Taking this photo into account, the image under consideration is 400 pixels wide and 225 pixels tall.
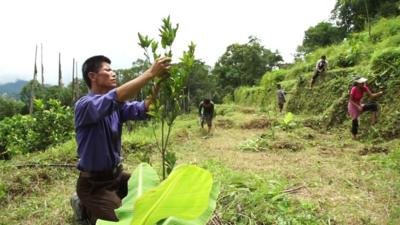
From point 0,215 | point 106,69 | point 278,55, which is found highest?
point 278,55

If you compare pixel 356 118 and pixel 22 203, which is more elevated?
pixel 356 118

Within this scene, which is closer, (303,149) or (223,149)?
(303,149)

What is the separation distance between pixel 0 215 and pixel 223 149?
5078mm

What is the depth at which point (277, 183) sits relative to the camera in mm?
4758

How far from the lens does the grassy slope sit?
12.3ft

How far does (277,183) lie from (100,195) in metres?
2.28

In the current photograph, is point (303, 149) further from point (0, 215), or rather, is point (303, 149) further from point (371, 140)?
point (0, 215)

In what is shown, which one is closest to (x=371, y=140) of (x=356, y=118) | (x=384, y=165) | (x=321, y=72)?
(x=356, y=118)

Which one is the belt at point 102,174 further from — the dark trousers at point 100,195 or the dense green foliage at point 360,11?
the dense green foliage at point 360,11

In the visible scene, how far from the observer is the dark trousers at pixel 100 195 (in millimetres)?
3162

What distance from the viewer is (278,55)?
4384 cm

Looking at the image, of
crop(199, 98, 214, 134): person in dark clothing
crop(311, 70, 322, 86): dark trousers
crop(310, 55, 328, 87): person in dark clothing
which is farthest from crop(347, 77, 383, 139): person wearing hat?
crop(311, 70, 322, 86): dark trousers

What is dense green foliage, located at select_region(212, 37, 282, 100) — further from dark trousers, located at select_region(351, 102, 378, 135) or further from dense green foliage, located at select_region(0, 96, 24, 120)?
dark trousers, located at select_region(351, 102, 378, 135)

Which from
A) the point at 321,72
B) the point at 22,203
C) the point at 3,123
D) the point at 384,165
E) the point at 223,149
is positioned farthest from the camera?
the point at 3,123
